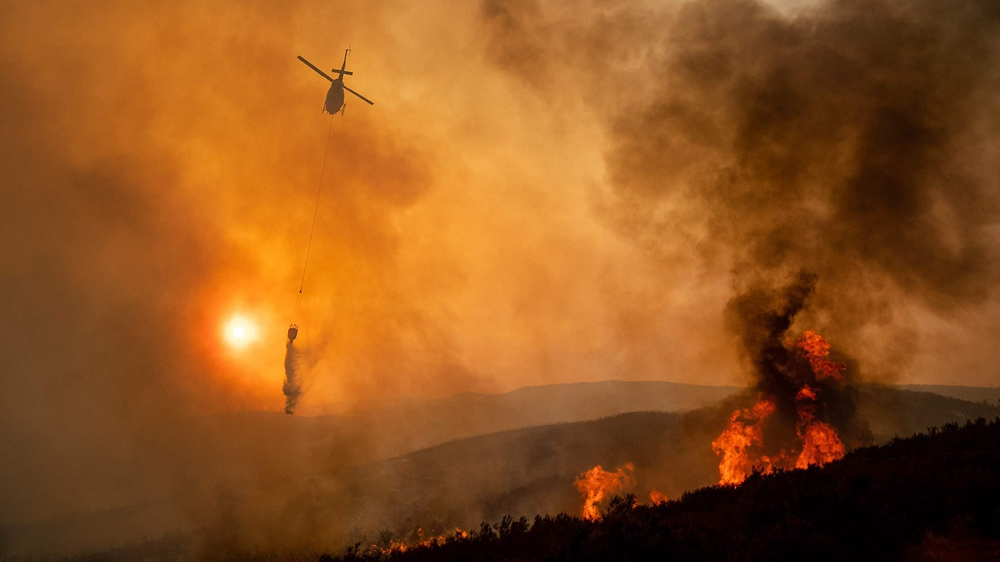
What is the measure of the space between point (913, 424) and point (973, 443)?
116 feet

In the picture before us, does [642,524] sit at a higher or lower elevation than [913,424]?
lower

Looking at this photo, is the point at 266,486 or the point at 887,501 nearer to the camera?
the point at 887,501

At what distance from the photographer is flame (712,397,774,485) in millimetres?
25031

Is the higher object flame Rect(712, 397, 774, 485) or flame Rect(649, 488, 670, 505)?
flame Rect(712, 397, 774, 485)

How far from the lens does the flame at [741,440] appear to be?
25031 mm

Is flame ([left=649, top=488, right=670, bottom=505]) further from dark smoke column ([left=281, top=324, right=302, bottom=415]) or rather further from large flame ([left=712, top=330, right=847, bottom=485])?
dark smoke column ([left=281, top=324, right=302, bottom=415])

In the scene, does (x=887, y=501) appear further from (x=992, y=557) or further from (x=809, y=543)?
(x=809, y=543)

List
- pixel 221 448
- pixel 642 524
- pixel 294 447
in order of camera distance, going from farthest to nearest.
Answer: pixel 221 448 → pixel 294 447 → pixel 642 524

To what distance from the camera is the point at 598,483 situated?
31.2 meters

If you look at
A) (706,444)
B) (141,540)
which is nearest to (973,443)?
(706,444)

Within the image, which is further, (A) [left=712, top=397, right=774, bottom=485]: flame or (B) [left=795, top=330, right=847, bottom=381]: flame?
(B) [left=795, top=330, right=847, bottom=381]: flame

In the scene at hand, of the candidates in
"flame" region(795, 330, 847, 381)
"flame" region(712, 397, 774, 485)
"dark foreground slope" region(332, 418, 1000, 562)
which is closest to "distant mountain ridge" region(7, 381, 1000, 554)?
"flame" region(712, 397, 774, 485)

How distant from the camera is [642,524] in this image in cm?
841

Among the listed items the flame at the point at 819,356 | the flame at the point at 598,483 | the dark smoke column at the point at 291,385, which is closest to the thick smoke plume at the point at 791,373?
the flame at the point at 819,356
